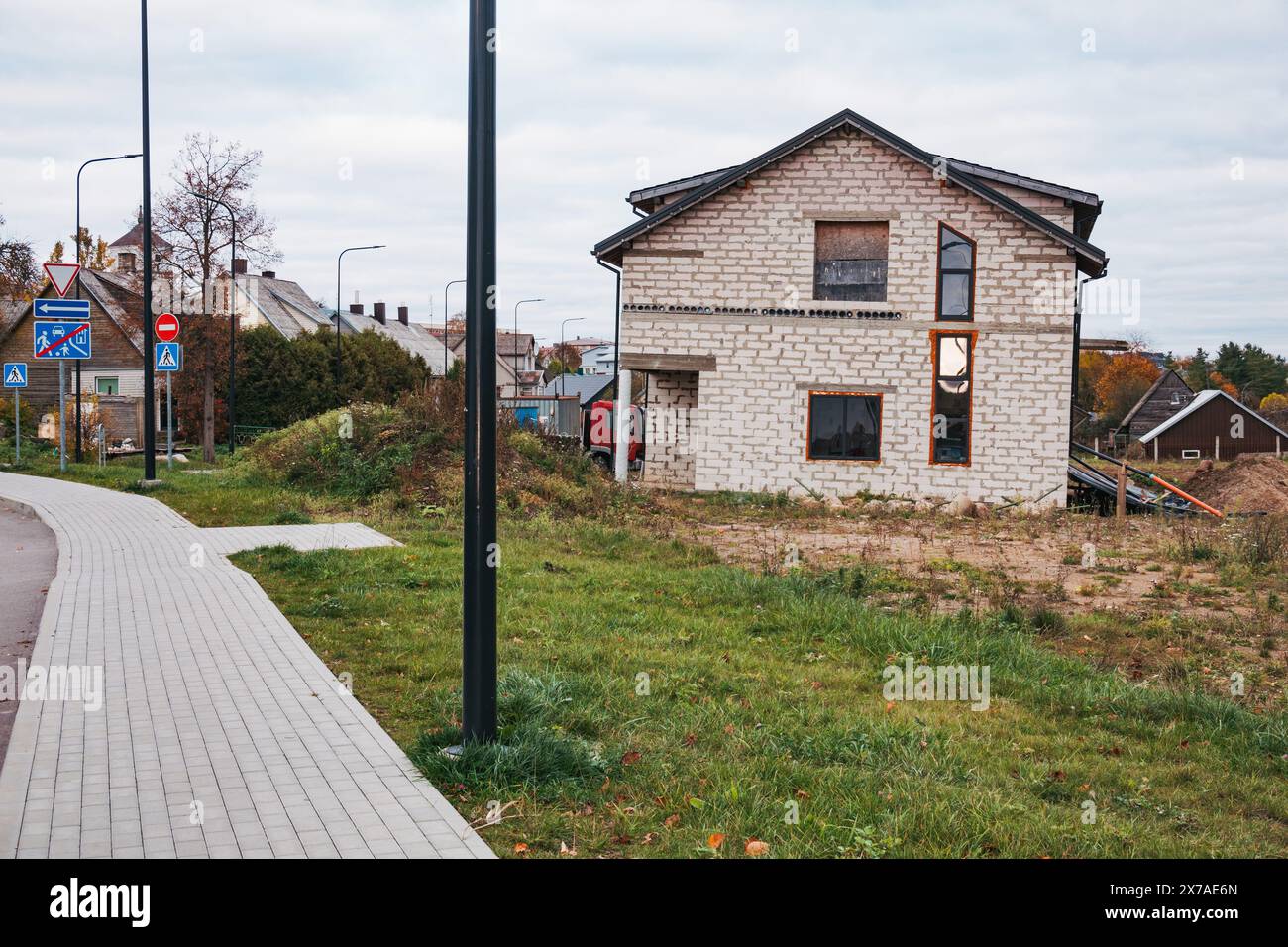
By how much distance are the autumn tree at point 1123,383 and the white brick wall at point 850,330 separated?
51.1 m

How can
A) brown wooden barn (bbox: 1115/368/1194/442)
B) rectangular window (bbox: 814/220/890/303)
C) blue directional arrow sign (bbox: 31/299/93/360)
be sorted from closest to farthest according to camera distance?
rectangular window (bbox: 814/220/890/303) < blue directional arrow sign (bbox: 31/299/93/360) < brown wooden barn (bbox: 1115/368/1194/442)

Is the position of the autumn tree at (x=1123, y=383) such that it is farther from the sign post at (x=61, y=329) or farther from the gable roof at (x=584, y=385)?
the sign post at (x=61, y=329)

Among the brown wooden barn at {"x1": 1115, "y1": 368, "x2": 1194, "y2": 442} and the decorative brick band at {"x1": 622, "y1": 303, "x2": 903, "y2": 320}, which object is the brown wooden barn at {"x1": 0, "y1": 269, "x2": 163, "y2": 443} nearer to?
the decorative brick band at {"x1": 622, "y1": 303, "x2": 903, "y2": 320}

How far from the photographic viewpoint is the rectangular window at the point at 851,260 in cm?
2441

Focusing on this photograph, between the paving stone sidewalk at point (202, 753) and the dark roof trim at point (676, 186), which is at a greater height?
the dark roof trim at point (676, 186)

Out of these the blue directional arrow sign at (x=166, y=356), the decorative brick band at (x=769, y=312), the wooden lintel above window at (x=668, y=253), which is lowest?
the blue directional arrow sign at (x=166, y=356)

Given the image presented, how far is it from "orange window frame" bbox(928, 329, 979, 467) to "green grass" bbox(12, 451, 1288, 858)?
12.3m

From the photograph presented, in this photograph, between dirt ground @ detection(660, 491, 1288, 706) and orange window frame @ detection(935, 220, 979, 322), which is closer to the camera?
dirt ground @ detection(660, 491, 1288, 706)

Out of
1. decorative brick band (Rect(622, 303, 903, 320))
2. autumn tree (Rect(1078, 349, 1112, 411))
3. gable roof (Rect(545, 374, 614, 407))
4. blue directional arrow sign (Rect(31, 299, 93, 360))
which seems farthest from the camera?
autumn tree (Rect(1078, 349, 1112, 411))

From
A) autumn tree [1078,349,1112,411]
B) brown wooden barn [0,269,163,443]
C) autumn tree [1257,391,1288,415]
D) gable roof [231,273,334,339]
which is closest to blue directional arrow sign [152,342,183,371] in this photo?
brown wooden barn [0,269,163,443]

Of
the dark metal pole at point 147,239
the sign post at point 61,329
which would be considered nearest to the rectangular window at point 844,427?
the dark metal pole at point 147,239

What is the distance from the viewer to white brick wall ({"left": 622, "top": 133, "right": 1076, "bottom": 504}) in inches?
936

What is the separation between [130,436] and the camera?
45.9 meters
